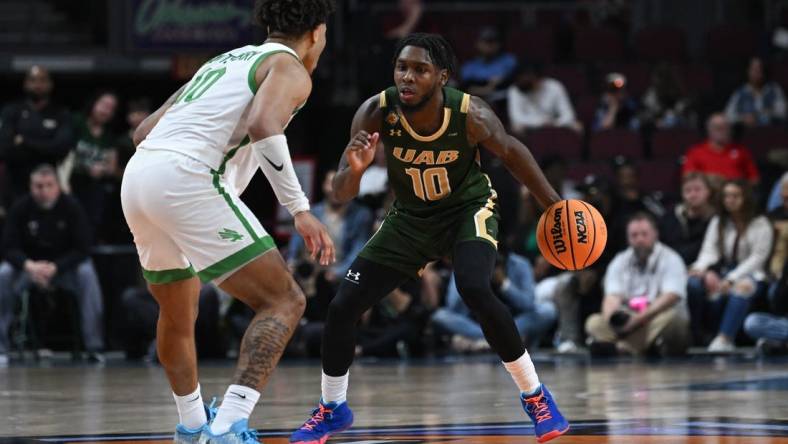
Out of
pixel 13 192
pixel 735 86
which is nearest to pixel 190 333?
pixel 13 192

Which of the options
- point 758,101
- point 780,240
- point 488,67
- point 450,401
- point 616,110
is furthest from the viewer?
point 488,67

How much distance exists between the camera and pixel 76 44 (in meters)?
16.5

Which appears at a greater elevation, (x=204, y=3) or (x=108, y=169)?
(x=204, y=3)

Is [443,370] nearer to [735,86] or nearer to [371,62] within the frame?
[371,62]

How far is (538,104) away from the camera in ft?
48.0

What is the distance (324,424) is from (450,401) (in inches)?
Answer: 79.3

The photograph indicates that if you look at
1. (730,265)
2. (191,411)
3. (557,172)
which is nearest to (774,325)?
(730,265)

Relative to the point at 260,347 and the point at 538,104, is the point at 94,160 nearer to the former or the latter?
the point at 538,104

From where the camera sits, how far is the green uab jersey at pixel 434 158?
635cm

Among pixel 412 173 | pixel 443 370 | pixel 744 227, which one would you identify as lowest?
pixel 443 370

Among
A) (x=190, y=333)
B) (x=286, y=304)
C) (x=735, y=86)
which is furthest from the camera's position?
(x=735, y=86)

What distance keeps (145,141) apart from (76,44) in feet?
37.1

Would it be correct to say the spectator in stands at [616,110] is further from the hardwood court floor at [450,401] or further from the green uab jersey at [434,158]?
the green uab jersey at [434,158]

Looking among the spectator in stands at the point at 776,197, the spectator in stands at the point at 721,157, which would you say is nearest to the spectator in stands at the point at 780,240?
the spectator in stands at the point at 776,197
